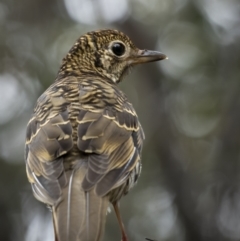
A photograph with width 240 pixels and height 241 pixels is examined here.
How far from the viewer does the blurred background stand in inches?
430

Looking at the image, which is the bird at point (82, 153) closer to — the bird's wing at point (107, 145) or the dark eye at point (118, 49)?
the bird's wing at point (107, 145)

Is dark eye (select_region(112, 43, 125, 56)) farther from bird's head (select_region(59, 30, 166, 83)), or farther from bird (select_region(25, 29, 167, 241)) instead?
bird (select_region(25, 29, 167, 241))

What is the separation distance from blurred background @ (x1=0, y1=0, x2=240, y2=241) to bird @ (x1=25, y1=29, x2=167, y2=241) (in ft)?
9.99

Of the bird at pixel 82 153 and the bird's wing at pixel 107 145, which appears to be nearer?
the bird at pixel 82 153

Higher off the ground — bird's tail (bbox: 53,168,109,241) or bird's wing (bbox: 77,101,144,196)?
bird's wing (bbox: 77,101,144,196)

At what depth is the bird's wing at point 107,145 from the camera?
6367mm

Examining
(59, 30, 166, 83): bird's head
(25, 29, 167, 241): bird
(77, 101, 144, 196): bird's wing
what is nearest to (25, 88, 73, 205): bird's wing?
(25, 29, 167, 241): bird

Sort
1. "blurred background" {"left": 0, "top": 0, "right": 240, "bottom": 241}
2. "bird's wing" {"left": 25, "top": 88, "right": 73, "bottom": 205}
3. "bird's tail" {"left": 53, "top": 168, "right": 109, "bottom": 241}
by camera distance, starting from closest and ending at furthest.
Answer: "bird's tail" {"left": 53, "top": 168, "right": 109, "bottom": 241} < "bird's wing" {"left": 25, "top": 88, "right": 73, "bottom": 205} < "blurred background" {"left": 0, "top": 0, "right": 240, "bottom": 241}

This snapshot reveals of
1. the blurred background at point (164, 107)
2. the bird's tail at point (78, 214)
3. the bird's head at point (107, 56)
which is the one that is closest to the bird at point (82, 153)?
the bird's tail at point (78, 214)

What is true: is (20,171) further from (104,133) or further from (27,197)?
(104,133)

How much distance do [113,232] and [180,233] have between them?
812mm

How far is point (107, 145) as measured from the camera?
6.63 m

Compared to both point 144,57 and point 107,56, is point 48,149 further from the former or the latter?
point 144,57

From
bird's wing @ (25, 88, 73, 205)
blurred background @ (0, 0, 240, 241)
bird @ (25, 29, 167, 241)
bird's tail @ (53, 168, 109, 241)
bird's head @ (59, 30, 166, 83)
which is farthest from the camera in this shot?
blurred background @ (0, 0, 240, 241)
